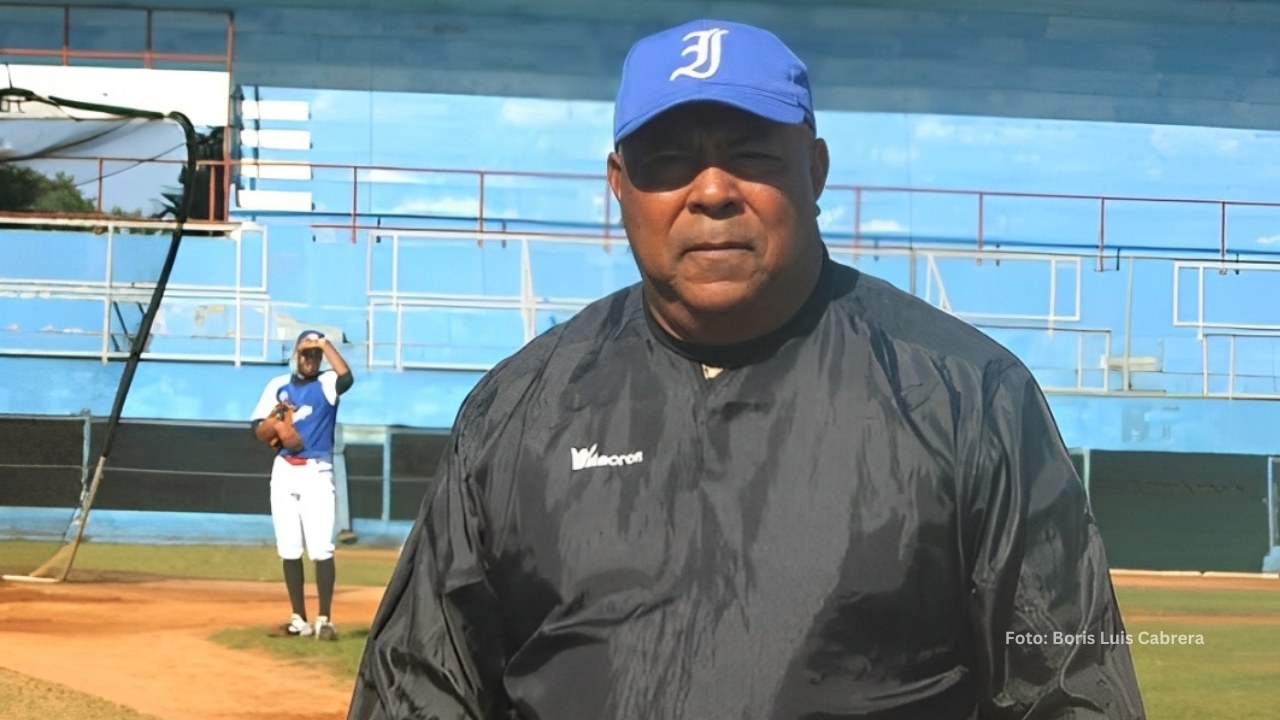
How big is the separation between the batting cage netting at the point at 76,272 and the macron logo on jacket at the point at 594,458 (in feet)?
15.3

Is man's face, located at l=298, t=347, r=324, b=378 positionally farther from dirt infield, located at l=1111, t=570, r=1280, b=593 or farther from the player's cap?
dirt infield, located at l=1111, t=570, r=1280, b=593

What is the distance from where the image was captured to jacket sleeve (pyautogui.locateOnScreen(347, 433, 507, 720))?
1271 mm

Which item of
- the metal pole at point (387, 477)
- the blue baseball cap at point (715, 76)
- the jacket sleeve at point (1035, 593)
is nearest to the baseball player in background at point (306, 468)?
the metal pole at point (387, 477)

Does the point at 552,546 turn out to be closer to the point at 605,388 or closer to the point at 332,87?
the point at 605,388

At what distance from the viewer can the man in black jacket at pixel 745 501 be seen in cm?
119

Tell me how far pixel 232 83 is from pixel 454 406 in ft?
4.49

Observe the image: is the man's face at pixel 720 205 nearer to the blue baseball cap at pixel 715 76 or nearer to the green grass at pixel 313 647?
the blue baseball cap at pixel 715 76

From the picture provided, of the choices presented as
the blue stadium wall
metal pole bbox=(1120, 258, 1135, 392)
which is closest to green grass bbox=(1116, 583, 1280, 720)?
the blue stadium wall

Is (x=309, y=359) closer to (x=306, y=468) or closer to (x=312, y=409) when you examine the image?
(x=312, y=409)

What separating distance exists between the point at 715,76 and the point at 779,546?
0.36 metres

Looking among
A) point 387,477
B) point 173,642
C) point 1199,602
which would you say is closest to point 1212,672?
point 1199,602

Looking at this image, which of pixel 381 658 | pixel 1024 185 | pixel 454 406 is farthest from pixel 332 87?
Answer: pixel 381 658

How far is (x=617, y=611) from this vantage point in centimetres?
122

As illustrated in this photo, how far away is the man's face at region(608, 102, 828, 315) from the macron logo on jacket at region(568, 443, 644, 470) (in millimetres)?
122
